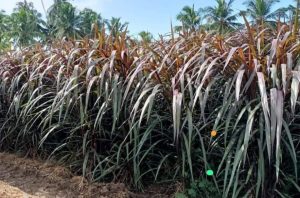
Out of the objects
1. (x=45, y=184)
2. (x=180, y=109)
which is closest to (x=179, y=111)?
(x=180, y=109)

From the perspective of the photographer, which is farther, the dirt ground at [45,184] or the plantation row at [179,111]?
the dirt ground at [45,184]

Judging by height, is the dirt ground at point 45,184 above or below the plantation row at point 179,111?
below

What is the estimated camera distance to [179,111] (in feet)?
7.40

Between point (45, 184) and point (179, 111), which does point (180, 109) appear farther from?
point (45, 184)

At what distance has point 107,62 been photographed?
9.38 ft

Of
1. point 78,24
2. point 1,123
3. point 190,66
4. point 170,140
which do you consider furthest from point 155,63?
point 78,24

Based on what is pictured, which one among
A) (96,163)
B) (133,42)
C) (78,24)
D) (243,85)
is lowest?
(96,163)

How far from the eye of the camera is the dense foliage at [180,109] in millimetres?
2197

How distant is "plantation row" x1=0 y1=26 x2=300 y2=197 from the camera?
7.20 ft

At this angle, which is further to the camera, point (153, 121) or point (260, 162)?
point (153, 121)

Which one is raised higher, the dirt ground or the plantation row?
the plantation row

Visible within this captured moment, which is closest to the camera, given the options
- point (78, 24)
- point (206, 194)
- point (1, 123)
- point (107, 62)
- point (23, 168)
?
point (206, 194)

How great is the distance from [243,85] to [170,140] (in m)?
0.69

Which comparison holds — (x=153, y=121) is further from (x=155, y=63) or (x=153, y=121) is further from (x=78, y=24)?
(x=78, y=24)
